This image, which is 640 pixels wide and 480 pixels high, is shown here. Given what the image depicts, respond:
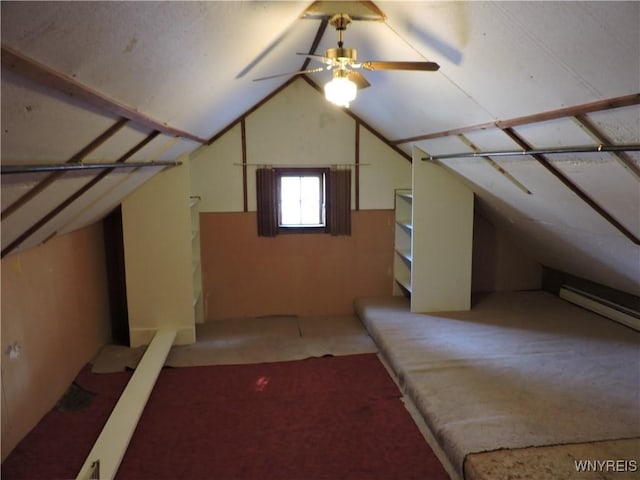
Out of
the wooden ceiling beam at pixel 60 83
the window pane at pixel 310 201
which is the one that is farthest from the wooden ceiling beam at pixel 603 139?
the window pane at pixel 310 201

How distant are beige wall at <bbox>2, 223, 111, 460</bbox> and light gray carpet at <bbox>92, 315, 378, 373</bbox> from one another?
358 millimetres

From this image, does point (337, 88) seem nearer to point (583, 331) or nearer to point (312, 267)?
point (312, 267)

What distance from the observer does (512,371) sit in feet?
11.8

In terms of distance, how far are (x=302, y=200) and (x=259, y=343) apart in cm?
175

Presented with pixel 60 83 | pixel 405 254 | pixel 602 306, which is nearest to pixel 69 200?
pixel 60 83

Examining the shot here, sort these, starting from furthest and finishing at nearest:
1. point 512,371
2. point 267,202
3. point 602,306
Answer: point 267,202 → point 602,306 → point 512,371

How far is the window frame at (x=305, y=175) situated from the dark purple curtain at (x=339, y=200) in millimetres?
69

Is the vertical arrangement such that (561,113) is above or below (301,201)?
above

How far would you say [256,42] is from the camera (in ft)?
8.36

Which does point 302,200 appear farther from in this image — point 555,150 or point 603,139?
point 603,139

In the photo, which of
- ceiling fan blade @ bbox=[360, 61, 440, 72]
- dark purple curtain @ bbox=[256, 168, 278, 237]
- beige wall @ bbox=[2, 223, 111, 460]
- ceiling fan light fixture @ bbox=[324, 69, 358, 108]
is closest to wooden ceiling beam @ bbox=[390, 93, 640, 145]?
ceiling fan blade @ bbox=[360, 61, 440, 72]

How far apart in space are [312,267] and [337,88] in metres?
3.20

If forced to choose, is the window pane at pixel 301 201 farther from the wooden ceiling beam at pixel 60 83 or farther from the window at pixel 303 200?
the wooden ceiling beam at pixel 60 83

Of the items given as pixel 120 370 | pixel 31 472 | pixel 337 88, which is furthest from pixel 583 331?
pixel 31 472
